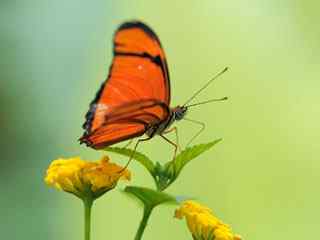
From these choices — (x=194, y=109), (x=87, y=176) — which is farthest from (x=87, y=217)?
(x=194, y=109)

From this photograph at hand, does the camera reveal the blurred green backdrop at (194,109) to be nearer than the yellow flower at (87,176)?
No

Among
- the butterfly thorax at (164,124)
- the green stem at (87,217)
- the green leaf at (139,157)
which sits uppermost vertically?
the butterfly thorax at (164,124)

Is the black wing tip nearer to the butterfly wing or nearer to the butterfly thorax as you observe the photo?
the butterfly wing

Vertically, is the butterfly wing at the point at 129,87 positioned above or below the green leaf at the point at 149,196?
above

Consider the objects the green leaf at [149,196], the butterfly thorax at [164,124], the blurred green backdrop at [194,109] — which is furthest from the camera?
the blurred green backdrop at [194,109]

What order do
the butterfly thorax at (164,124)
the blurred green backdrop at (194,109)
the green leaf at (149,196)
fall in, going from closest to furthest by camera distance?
the green leaf at (149,196) → the butterfly thorax at (164,124) → the blurred green backdrop at (194,109)

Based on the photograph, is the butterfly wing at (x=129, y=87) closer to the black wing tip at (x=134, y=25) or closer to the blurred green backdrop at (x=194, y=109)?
the black wing tip at (x=134, y=25)

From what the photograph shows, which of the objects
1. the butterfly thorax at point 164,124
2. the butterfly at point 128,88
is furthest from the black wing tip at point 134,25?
the butterfly thorax at point 164,124

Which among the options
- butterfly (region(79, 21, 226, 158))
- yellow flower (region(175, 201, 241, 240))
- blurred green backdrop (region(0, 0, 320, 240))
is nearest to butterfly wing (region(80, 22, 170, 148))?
butterfly (region(79, 21, 226, 158))
